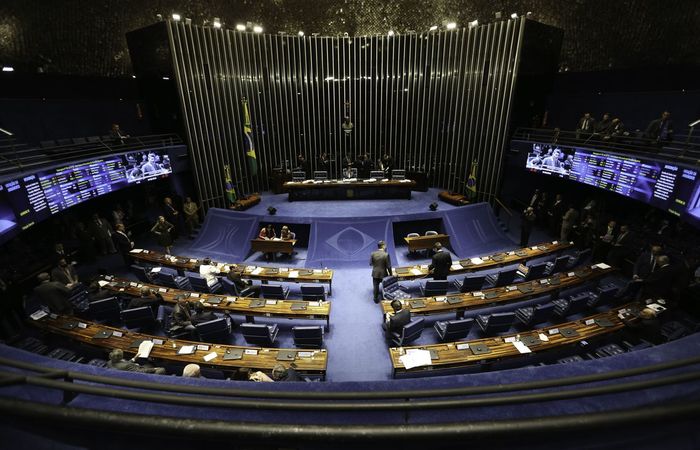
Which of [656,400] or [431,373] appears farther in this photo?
[431,373]

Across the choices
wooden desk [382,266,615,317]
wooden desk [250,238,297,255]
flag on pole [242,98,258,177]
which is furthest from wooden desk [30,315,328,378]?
flag on pole [242,98,258,177]

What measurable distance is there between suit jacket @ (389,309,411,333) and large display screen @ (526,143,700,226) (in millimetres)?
6593

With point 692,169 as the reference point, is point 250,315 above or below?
below

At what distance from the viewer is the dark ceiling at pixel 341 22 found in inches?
418

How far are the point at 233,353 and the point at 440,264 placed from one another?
5.19m

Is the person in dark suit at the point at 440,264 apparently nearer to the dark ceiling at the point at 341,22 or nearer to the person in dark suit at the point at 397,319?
the person in dark suit at the point at 397,319

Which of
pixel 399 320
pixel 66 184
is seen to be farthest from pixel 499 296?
pixel 66 184

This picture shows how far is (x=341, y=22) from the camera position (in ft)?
51.1

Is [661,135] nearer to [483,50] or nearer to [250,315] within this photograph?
[483,50]

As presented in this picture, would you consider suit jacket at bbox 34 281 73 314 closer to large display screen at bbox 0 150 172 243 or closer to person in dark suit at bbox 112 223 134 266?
large display screen at bbox 0 150 172 243

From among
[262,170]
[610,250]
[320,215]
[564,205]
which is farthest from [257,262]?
[564,205]

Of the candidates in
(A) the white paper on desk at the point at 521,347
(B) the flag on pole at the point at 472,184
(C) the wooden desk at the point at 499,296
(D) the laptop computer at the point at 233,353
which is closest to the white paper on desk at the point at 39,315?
(D) the laptop computer at the point at 233,353

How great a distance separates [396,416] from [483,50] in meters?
15.3

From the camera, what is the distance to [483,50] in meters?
13.6
